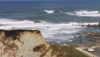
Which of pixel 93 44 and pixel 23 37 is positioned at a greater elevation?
pixel 23 37

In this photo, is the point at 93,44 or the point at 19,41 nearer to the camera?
the point at 19,41

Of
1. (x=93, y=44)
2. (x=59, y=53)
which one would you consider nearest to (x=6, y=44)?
(x=59, y=53)

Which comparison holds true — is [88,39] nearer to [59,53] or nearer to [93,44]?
[93,44]

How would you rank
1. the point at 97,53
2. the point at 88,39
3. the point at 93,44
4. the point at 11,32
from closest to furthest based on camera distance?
the point at 11,32 → the point at 97,53 → the point at 93,44 → the point at 88,39

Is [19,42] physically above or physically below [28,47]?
above

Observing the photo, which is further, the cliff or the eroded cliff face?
the eroded cliff face

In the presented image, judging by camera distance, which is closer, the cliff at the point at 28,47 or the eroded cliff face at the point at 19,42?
the cliff at the point at 28,47

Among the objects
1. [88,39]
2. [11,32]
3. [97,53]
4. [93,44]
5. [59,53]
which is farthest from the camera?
[88,39]
